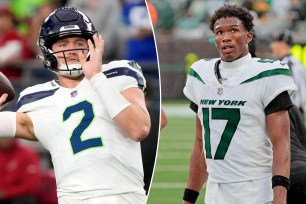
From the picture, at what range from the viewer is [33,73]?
6.48 metres

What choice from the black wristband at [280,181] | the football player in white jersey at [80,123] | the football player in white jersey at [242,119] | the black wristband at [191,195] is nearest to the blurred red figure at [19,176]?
the black wristband at [191,195]

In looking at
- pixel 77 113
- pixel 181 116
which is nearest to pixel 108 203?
pixel 77 113

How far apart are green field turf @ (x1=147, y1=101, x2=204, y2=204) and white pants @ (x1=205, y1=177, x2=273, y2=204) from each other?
241 cm

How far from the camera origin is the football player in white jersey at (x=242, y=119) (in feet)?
10.8

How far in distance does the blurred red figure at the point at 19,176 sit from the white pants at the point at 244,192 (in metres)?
2.21

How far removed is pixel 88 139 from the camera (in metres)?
3.11

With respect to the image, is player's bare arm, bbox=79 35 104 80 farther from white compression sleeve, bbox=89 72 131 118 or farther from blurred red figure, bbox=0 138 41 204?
blurred red figure, bbox=0 138 41 204

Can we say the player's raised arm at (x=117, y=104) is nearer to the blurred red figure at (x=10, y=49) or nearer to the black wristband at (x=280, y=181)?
the black wristband at (x=280, y=181)

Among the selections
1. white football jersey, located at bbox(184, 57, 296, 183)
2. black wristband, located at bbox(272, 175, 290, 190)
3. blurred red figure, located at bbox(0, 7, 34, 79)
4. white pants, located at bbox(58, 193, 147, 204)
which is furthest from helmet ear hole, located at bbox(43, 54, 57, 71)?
blurred red figure, located at bbox(0, 7, 34, 79)

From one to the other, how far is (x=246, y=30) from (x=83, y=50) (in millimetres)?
664

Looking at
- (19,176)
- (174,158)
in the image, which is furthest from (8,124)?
(174,158)

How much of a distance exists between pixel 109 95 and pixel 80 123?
217mm

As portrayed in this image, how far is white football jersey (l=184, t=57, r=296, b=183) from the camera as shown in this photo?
10.9ft

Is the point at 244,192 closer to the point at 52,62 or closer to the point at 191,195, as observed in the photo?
the point at 191,195
